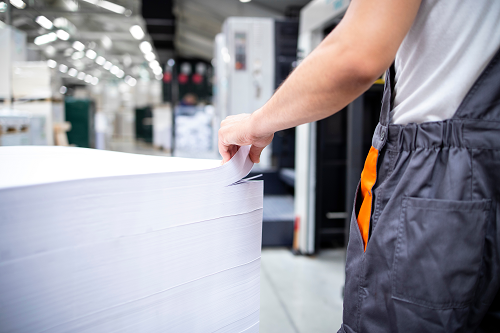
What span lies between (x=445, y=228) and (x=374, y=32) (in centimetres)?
30

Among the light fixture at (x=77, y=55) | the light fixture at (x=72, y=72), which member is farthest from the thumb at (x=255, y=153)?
the light fixture at (x=72, y=72)

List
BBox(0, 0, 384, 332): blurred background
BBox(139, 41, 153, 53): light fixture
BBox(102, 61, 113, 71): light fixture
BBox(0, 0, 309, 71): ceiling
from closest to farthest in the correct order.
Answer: BBox(0, 0, 384, 332): blurred background → BBox(0, 0, 309, 71): ceiling → BBox(139, 41, 153, 53): light fixture → BBox(102, 61, 113, 71): light fixture

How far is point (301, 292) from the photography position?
216 cm

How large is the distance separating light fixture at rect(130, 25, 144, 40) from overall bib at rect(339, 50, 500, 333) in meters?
13.2

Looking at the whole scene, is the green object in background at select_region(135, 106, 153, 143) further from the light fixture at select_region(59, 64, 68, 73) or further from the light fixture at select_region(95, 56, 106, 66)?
the light fixture at select_region(59, 64, 68, 73)

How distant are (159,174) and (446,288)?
474 millimetres

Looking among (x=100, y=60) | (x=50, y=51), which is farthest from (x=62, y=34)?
(x=100, y=60)

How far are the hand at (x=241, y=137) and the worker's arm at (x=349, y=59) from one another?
0.30 ft

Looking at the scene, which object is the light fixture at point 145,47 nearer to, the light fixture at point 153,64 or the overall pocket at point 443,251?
the light fixture at point 153,64

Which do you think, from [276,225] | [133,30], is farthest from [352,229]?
[133,30]

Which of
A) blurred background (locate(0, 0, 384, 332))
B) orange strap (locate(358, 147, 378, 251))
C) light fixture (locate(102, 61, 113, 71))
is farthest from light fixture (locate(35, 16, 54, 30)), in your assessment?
light fixture (locate(102, 61, 113, 71))

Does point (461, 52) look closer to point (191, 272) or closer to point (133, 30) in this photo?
point (191, 272)

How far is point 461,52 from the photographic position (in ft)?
1.66

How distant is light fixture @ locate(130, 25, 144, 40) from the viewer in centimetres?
1218
